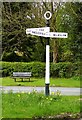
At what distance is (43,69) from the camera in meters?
23.0

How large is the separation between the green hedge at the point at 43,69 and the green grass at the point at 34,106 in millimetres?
12919

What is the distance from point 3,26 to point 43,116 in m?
19.8

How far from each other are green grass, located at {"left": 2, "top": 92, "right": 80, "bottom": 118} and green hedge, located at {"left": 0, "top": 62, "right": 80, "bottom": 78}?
12919mm

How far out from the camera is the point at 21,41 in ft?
96.2

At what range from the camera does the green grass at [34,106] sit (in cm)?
765

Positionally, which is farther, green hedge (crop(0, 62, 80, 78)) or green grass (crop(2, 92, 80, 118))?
green hedge (crop(0, 62, 80, 78))

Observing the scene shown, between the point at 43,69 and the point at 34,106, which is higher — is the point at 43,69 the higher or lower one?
the higher one

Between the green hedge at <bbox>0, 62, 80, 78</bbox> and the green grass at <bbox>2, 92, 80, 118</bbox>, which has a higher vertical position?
the green hedge at <bbox>0, 62, 80, 78</bbox>

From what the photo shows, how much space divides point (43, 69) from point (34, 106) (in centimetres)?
1462

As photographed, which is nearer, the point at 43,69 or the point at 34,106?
Result: the point at 34,106

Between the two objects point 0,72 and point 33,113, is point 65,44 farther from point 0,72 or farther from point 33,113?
point 33,113

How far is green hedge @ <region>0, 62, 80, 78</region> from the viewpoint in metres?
22.8

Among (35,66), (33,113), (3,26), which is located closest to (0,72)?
(35,66)

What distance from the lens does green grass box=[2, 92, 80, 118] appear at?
301 inches
